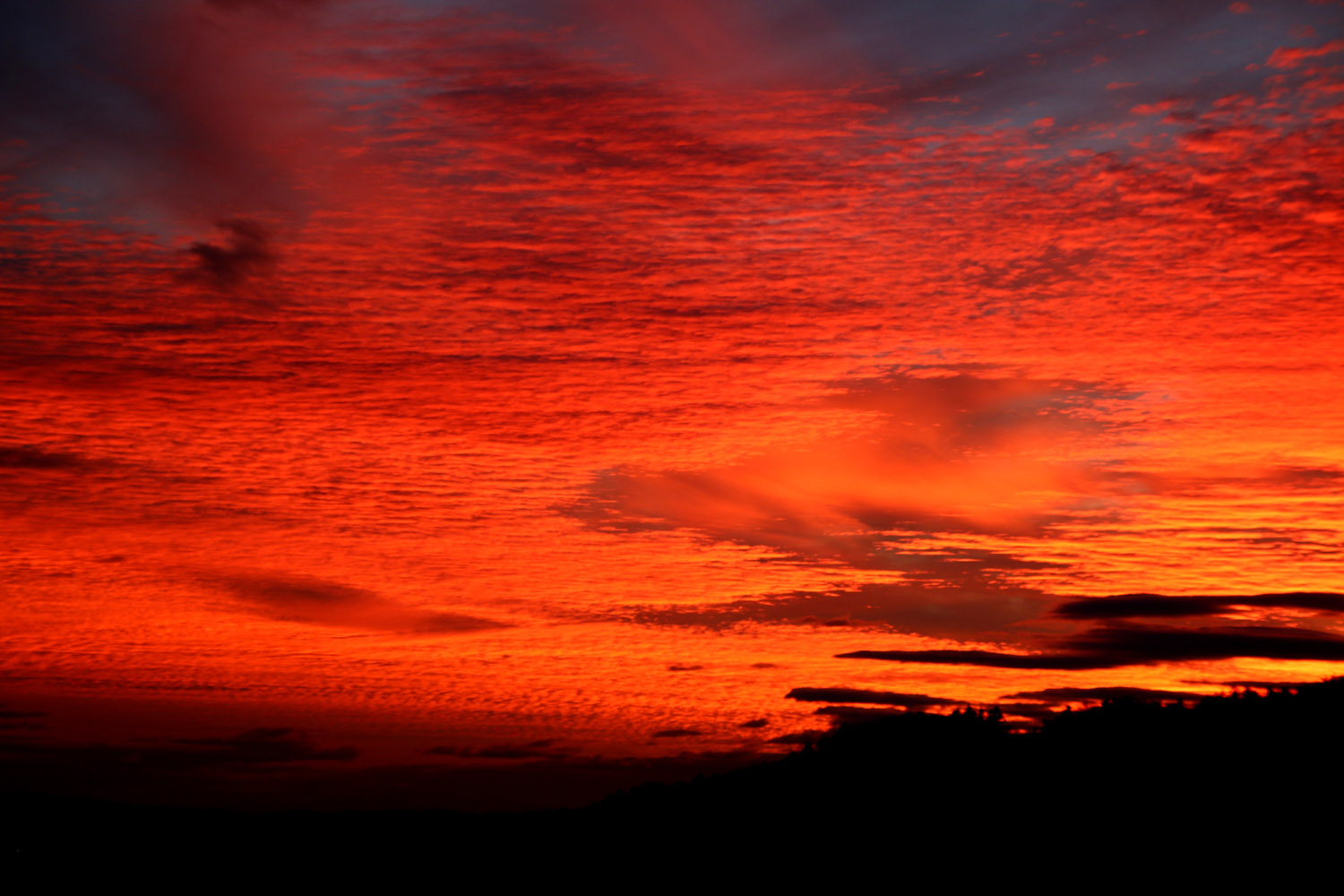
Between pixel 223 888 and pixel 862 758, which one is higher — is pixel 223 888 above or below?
below

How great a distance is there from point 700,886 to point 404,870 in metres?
48.2

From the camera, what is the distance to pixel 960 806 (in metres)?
82.5

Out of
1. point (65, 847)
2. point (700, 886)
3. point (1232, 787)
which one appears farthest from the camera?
point (65, 847)

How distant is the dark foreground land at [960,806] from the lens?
5909 cm

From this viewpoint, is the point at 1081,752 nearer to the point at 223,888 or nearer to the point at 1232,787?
the point at 1232,787

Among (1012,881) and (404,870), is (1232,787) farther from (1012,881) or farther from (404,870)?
(404,870)

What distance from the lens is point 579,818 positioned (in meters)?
129

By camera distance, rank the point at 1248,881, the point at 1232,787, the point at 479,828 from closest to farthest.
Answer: the point at 1248,881 < the point at 1232,787 < the point at 479,828

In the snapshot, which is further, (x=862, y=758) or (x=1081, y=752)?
(x=862, y=758)

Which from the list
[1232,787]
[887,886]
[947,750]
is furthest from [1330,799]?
[947,750]

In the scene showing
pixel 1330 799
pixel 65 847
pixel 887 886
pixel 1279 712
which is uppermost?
pixel 1279 712

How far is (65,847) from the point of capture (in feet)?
460

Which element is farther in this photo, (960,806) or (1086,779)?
(960,806)

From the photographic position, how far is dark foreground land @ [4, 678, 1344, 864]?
59.1 m
